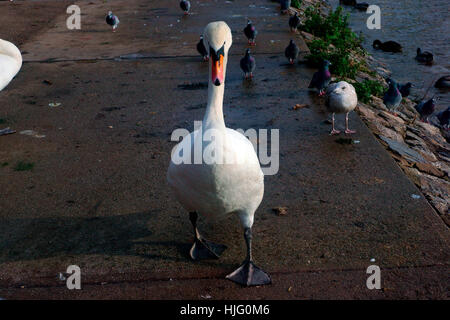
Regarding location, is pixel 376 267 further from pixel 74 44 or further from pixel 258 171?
pixel 74 44

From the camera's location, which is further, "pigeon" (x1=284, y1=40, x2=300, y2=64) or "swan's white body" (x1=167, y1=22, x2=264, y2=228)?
"pigeon" (x1=284, y1=40, x2=300, y2=64)

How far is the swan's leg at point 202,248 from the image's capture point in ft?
12.2

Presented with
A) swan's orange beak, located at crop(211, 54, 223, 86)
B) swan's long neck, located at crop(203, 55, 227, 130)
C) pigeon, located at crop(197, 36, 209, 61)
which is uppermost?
swan's orange beak, located at crop(211, 54, 223, 86)

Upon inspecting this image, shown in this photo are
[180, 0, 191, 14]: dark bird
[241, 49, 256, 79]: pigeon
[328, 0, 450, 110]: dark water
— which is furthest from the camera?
[180, 0, 191, 14]: dark bird

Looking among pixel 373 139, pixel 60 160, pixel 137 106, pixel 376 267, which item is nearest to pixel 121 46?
pixel 137 106

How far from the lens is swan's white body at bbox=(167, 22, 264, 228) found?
3262 mm

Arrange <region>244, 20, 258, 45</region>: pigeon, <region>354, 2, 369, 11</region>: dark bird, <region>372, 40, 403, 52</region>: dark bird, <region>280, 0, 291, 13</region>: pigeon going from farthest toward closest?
<region>354, 2, 369, 11</region>: dark bird → <region>372, 40, 403, 52</region>: dark bird → <region>280, 0, 291, 13</region>: pigeon → <region>244, 20, 258, 45</region>: pigeon

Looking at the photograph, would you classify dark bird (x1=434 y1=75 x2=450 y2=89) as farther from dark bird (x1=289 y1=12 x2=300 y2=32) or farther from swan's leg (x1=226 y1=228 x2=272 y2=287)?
swan's leg (x1=226 y1=228 x2=272 y2=287)

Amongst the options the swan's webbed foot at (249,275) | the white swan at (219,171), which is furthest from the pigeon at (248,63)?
the swan's webbed foot at (249,275)

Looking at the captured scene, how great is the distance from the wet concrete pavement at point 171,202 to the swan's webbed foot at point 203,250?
60 millimetres

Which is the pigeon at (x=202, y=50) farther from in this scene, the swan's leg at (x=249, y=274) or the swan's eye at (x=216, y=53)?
the swan's leg at (x=249, y=274)

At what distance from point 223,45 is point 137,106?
Result: 3.75 meters

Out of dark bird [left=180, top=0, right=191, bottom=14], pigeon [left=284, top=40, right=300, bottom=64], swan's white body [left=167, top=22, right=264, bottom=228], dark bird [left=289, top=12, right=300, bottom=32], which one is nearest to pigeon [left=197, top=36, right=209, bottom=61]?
pigeon [left=284, top=40, right=300, bottom=64]

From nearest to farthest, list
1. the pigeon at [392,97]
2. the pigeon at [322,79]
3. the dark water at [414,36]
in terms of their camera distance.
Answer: the pigeon at [322,79] < the pigeon at [392,97] < the dark water at [414,36]
